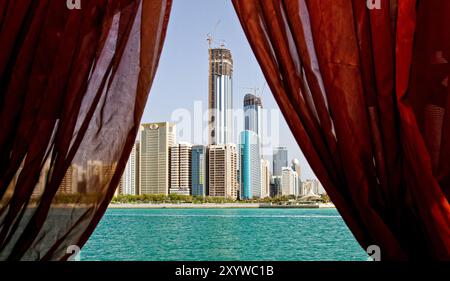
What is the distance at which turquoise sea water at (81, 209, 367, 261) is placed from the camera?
26.0 meters

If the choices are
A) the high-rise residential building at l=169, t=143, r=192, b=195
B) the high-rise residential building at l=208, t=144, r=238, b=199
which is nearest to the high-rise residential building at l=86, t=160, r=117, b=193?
the high-rise residential building at l=169, t=143, r=192, b=195

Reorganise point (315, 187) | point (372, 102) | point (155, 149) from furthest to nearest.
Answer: point (155, 149)
point (315, 187)
point (372, 102)

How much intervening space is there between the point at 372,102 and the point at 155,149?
6926 mm

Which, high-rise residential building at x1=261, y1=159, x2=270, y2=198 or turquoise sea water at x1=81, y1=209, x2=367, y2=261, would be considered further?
turquoise sea water at x1=81, y1=209, x2=367, y2=261

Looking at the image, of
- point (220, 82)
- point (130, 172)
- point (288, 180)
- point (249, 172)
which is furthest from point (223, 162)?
point (220, 82)

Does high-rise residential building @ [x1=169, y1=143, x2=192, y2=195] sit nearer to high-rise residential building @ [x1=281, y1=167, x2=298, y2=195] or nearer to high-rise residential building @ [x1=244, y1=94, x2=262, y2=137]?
high-rise residential building @ [x1=281, y1=167, x2=298, y2=195]

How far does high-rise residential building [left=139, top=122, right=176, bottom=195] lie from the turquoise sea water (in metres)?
11.9

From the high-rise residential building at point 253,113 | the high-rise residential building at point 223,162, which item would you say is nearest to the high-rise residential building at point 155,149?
the high-rise residential building at point 223,162

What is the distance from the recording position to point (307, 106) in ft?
3.87

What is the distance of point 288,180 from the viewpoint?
1052 centimetres

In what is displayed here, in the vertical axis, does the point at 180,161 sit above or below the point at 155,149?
below

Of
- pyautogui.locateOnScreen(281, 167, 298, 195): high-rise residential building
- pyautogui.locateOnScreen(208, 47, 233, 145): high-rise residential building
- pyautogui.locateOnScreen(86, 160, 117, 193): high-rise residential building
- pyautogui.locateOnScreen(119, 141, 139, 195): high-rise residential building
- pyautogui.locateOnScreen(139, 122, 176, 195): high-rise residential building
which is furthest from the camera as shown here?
pyautogui.locateOnScreen(281, 167, 298, 195): high-rise residential building

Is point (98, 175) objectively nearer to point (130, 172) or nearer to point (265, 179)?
point (130, 172)

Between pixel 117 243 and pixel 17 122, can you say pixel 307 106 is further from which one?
pixel 117 243
